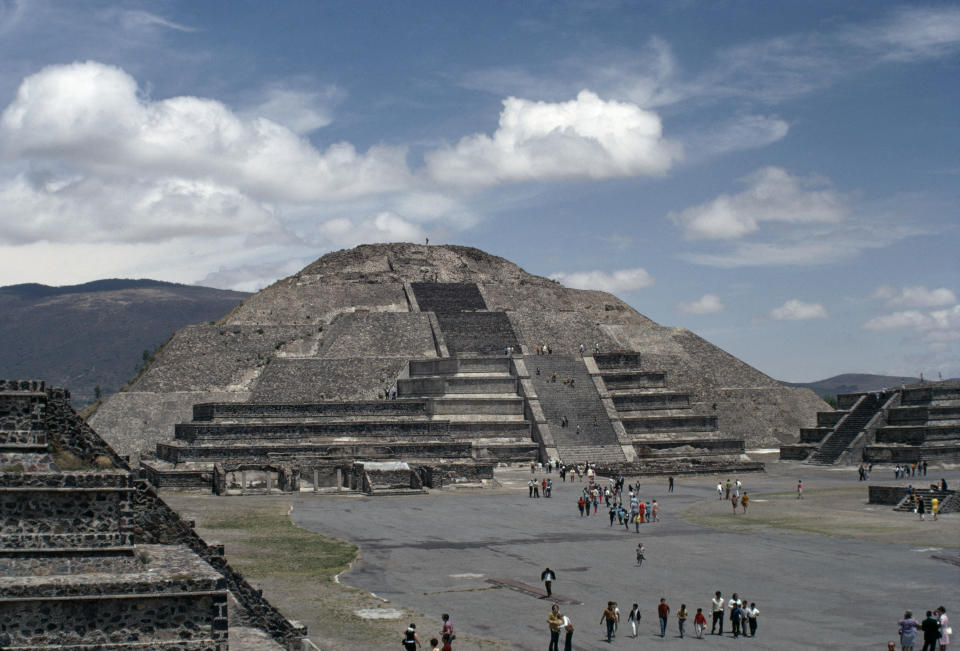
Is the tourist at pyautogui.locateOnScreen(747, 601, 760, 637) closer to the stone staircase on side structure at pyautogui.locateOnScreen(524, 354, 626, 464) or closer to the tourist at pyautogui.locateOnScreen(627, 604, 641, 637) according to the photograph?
the tourist at pyautogui.locateOnScreen(627, 604, 641, 637)

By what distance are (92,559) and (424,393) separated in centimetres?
4310

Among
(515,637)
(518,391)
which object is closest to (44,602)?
(515,637)

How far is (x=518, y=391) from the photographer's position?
56344 millimetres

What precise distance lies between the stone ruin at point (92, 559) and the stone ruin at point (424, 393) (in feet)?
89.6

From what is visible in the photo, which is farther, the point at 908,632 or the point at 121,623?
the point at 908,632

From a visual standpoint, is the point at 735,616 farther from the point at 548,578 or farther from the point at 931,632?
the point at 548,578

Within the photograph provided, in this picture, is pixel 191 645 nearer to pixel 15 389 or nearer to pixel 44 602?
pixel 44 602

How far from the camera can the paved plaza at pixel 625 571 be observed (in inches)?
722

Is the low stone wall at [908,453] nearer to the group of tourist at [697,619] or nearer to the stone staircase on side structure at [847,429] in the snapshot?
the stone staircase on side structure at [847,429]

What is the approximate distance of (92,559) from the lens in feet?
43.8

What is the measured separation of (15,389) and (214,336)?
54126 mm

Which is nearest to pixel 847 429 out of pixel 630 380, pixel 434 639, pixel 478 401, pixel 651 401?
pixel 651 401

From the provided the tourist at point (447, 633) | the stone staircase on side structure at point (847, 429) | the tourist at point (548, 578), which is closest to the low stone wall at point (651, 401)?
the stone staircase on side structure at point (847, 429)

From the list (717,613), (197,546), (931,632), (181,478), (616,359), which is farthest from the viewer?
(616,359)
